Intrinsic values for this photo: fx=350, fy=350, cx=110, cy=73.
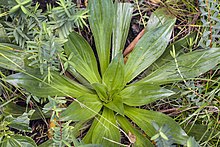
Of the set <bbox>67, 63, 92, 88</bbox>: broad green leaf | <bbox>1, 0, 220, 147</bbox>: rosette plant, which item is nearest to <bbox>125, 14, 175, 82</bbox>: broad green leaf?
<bbox>1, 0, 220, 147</bbox>: rosette plant

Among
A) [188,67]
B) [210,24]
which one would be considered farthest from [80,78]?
[210,24]

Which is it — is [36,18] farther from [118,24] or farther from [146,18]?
[146,18]

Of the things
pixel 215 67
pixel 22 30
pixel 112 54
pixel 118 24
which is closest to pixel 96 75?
pixel 112 54

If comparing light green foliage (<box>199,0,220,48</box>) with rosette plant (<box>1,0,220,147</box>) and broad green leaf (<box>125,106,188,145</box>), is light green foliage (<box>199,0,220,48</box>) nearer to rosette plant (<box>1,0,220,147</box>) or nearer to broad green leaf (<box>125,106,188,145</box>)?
rosette plant (<box>1,0,220,147</box>)

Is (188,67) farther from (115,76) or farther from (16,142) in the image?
(16,142)

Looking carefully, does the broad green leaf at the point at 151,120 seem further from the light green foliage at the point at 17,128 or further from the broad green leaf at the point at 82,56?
the light green foliage at the point at 17,128
